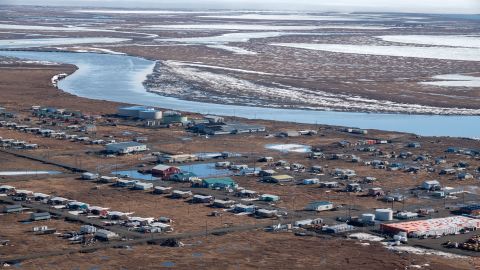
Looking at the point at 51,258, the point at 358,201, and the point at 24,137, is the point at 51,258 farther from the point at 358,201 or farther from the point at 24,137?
the point at 24,137

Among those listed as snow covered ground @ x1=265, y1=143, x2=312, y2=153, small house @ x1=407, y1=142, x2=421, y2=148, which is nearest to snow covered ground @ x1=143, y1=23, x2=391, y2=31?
snow covered ground @ x1=265, y1=143, x2=312, y2=153

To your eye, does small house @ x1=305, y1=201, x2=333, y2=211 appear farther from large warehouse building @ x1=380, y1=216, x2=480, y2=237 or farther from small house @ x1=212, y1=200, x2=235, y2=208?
large warehouse building @ x1=380, y1=216, x2=480, y2=237

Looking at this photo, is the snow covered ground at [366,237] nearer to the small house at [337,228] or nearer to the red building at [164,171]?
the small house at [337,228]

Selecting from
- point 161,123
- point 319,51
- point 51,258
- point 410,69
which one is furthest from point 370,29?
point 51,258

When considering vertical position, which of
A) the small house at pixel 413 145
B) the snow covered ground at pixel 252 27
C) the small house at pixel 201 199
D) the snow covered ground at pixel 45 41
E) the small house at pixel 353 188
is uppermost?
the small house at pixel 201 199

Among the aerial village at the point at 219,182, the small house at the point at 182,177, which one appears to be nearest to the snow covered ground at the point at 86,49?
the aerial village at the point at 219,182

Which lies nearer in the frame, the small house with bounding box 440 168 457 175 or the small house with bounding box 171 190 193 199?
the small house with bounding box 171 190 193 199

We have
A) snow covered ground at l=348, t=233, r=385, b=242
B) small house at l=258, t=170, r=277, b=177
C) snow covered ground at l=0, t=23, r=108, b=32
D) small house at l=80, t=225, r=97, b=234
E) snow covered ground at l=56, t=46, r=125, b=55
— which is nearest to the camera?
small house at l=80, t=225, r=97, b=234
